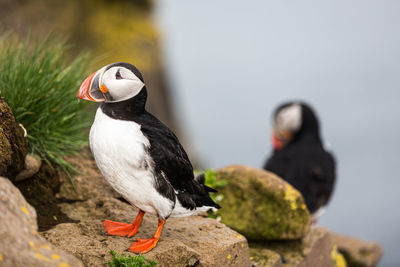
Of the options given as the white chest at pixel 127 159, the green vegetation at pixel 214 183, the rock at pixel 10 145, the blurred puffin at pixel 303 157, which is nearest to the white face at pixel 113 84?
the white chest at pixel 127 159

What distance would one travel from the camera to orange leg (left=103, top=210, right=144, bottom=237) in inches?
133

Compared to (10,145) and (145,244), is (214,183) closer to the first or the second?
(145,244)

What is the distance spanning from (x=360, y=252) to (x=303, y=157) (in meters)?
1.96

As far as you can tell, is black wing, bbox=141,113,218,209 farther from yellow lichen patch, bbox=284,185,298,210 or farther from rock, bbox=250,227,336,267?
yellow lichen patch, bbox=284,185,298,210

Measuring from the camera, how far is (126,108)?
3.06 meters

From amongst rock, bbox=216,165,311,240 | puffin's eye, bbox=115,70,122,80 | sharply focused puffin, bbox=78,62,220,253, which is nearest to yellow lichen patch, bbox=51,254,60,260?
sharply focused puffin, bbox=78,62,220,253

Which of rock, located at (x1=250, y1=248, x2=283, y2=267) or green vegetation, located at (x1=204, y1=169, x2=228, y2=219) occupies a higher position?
green vegetation, located at (x1=204, y1=169, x2=228, y2=219)

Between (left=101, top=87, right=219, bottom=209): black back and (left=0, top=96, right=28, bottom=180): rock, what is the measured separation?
2.35 feet

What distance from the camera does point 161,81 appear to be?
13570 mm

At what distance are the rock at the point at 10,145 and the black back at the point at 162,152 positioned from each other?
28.2 inches

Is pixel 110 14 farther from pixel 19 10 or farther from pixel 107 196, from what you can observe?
pixel 107 196

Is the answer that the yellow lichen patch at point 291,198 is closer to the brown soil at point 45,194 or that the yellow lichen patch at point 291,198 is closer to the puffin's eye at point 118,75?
the brown soil at point 45,194

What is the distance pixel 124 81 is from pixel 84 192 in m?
1.55

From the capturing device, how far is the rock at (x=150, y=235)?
315 cm
